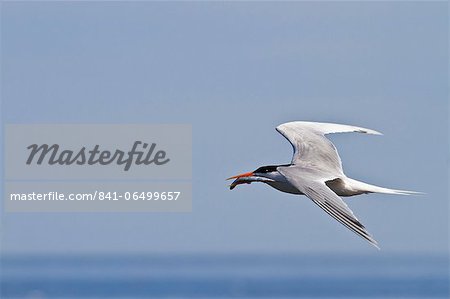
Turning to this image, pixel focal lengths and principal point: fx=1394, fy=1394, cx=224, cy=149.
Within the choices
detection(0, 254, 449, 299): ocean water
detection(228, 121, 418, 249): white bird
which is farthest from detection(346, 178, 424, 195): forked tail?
detection(0, 254, 449, 299): ocean water

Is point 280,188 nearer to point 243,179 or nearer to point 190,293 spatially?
point 243,179

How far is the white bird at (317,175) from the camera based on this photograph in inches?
403

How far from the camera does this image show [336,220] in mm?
9898

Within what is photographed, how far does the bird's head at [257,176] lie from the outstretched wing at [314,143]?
0.34 metres

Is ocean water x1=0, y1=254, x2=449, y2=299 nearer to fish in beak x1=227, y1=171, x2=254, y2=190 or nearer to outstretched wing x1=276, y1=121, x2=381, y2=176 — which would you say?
outstretched wing x1=276, y1=121, x2=381, y2=176

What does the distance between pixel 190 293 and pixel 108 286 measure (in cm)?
594

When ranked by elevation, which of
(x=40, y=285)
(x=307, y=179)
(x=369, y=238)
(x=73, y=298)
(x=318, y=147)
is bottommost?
(x=369, y=238)

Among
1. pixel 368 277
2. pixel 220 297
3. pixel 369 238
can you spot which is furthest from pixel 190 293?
pixel 369 238

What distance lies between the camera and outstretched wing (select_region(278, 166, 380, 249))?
974 centimetres

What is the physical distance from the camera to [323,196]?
10.5m

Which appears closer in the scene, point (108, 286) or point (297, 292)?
point (297, 292)

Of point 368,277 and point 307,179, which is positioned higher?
point 368,277

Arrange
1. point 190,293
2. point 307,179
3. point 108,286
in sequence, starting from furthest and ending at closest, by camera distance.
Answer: point 108,286 < point 190,293 < point 307,179

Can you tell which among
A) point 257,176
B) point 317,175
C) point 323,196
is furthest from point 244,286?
point 323,196
